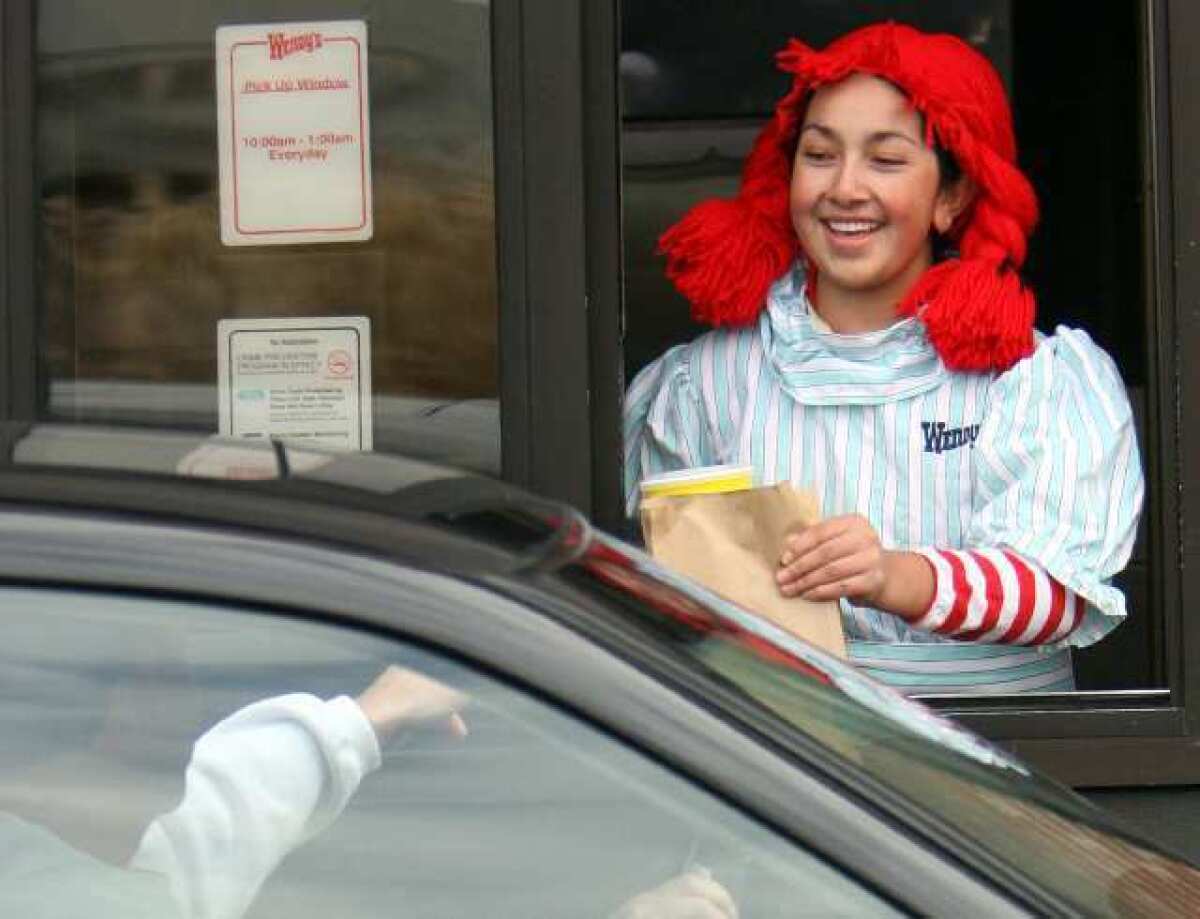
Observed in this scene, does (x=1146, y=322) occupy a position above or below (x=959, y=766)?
above

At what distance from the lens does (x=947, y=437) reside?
4.42m

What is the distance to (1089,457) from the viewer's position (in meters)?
4.33

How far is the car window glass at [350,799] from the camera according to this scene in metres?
2.05

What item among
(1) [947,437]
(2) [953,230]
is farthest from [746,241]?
(1) [947,437]

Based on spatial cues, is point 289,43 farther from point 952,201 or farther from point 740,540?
point 740,540

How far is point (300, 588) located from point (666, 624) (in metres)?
0.38

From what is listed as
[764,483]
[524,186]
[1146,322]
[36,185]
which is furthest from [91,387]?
[1146,322]

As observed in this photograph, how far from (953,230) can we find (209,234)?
4.65 feet

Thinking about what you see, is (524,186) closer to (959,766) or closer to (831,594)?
(831,594)

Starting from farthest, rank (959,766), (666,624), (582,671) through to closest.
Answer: (959,766) → (666,624) → (582,671)

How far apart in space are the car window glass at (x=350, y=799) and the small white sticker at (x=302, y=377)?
2.56 m

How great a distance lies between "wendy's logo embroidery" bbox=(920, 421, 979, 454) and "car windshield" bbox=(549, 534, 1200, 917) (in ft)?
5.57

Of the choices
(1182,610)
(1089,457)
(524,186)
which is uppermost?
(524,186)

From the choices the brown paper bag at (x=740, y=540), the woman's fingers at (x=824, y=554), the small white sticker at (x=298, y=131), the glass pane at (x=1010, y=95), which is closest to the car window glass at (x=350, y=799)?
the brown paper bag at (x=740, y=540)
